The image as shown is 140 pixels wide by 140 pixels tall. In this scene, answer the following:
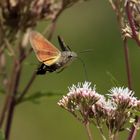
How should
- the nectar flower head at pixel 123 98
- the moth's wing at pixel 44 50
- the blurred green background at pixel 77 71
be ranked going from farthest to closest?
1. the blurred green background at pixel 77 71
2. the nectar flower head at pixel 123 98
3. the moth's wing at pixel 44 50

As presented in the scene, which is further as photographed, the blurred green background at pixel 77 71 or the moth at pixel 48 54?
the blurred green background at pixel 77 71

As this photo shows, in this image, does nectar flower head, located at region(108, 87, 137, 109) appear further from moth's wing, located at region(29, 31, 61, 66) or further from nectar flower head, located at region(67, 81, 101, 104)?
moth's wing, located at region(29, 31, 61, 66)

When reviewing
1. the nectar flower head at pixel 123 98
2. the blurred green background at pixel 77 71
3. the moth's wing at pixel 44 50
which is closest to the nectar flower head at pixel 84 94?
the nectar flower head at pixel 123 98

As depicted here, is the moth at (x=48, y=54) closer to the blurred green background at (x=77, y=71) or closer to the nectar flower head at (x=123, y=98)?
the nectar flower head at (x=123, y=98)

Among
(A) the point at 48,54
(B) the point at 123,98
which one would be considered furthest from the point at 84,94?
(A) the point at 48,54

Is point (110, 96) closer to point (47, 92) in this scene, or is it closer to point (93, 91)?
point (93, 91)

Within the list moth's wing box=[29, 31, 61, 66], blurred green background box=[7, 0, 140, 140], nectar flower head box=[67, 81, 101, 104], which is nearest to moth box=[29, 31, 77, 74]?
moth's wing box=[29, 31, 61, 66]
